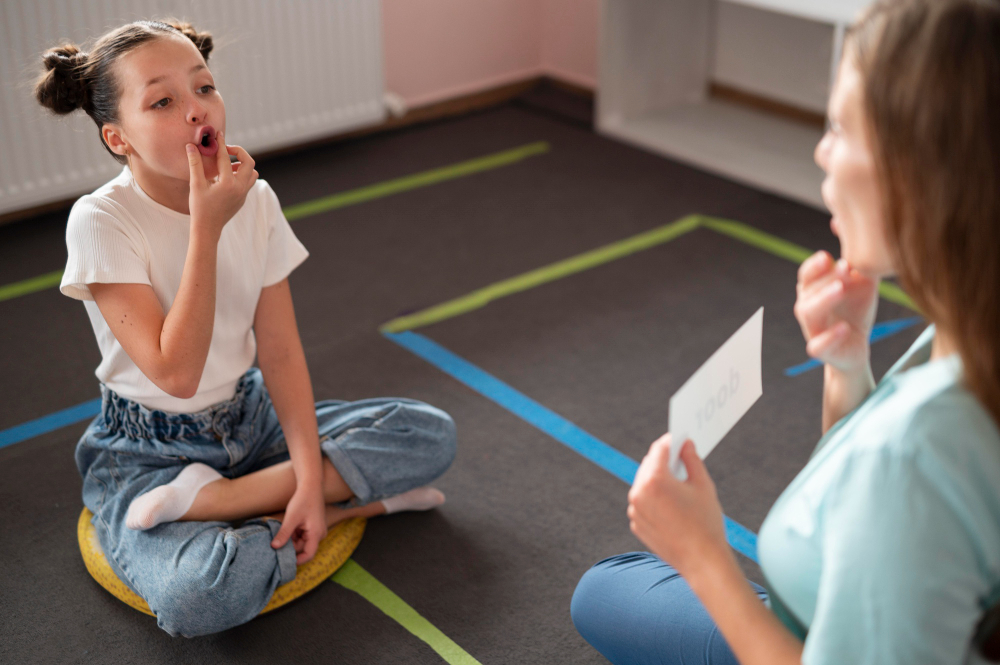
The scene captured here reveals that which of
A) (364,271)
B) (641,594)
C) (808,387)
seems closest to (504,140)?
(364,271)

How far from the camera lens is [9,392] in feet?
6.67

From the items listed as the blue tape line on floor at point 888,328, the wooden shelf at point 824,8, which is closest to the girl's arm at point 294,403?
the blue tape line on floor at point 888,328

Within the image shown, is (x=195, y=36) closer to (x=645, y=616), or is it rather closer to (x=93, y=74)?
(x=93, y=74)

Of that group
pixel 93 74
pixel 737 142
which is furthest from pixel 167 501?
pixel 737 142

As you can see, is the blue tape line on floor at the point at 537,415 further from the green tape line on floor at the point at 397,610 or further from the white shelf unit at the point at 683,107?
the white shelf unit at the point at 683,107

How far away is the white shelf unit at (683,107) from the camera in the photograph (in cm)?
323

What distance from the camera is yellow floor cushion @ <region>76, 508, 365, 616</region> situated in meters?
1.48

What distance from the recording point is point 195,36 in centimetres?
144

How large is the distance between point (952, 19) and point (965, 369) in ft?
0.79

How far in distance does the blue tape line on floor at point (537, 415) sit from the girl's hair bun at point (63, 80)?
100cm

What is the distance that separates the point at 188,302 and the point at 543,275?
1.39 m

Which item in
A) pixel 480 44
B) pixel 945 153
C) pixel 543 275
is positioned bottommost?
Answer: pixel 543 275

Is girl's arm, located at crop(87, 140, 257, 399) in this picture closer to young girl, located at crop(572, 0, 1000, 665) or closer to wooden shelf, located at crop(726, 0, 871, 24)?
young girl, located at crop(572, 0, 1000, 665)

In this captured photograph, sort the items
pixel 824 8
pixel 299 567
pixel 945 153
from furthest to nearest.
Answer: pixel 824 8 < pixel 299 567 < pixel 945 153
